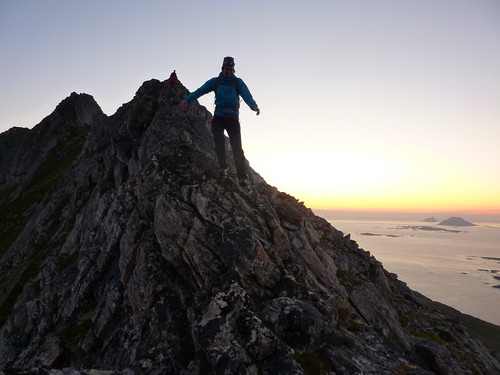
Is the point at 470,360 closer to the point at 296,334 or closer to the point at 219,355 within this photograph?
the point at 296,334

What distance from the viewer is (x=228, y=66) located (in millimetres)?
15492

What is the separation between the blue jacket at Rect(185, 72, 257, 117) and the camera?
1556 cm

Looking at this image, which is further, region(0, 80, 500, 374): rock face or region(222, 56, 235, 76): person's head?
region(222, 56, 235, 76): person's head

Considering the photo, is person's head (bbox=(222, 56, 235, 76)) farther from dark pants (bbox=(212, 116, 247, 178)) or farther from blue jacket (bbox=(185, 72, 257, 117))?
dark pants (bbox=(212, 116, 247, 178))

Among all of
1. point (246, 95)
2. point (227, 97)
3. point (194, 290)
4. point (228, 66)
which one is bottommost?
point (194, 290)

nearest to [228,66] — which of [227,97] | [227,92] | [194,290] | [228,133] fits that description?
[227,92]

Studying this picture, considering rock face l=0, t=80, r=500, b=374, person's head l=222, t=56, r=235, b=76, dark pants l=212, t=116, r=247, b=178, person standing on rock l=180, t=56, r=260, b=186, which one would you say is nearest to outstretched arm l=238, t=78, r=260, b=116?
person standing on rock l=180, t=56, r=260, b=186

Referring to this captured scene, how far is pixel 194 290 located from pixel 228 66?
10.6 m

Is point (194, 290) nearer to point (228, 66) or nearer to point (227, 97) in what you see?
point (227, 97)

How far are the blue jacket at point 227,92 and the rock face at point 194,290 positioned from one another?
346 cm

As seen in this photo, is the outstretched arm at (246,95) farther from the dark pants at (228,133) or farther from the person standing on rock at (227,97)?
the dark pants at (228,133)

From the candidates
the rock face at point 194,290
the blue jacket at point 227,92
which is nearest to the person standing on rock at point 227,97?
the blue jacket at point 227,92

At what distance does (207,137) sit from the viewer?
70.7ft

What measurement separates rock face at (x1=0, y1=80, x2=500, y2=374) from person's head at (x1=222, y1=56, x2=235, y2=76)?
16.8 ft
